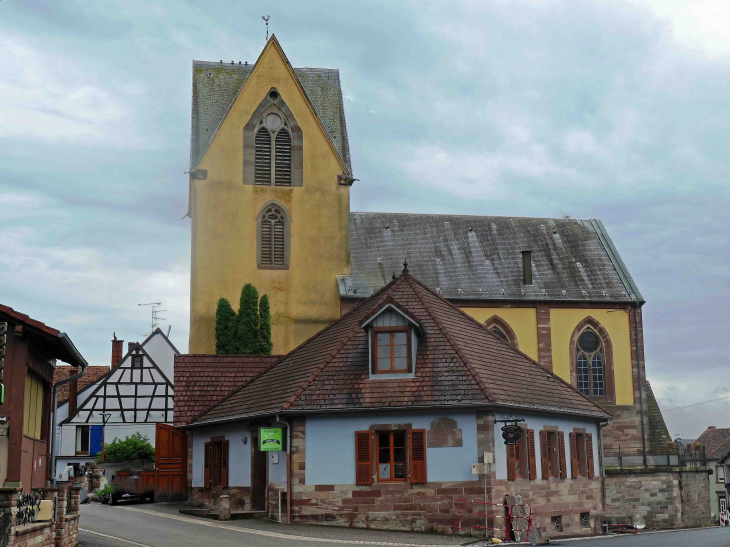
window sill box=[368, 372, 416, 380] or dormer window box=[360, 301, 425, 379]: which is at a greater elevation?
dormer window box=[360, 301, 425, 379]

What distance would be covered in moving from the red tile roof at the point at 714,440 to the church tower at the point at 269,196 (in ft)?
169

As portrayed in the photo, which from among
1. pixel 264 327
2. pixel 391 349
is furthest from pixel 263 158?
pixel 391 349

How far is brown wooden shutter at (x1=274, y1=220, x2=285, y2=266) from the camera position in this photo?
134ft

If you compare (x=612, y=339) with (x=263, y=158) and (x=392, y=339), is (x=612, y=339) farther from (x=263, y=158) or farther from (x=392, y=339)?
(x=392, y=339)

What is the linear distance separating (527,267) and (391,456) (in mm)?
20167

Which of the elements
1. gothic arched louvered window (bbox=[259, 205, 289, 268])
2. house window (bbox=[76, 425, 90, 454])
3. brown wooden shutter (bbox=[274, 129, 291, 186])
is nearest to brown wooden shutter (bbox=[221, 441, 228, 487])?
gothic arched louvered window (bbox=[259, 205, 289, 268])

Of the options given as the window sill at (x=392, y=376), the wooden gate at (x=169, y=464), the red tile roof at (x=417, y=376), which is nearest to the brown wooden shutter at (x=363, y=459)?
the red tile roof at (x=417, y=376)

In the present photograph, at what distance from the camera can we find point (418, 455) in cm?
2423

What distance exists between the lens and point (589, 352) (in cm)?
4247

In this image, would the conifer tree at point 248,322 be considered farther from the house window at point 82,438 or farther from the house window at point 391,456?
the house window at point 82,438

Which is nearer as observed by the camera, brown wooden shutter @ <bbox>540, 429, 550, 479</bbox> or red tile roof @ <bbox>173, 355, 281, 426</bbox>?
brown wooden shutter @ <bbox>540, 429, 550, 479</bbox>

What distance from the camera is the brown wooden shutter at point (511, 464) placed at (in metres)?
24.4

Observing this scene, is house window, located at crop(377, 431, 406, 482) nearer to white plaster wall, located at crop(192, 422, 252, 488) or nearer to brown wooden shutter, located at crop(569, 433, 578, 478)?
white plaster wall, located at crop(192, 422, 252, 488)

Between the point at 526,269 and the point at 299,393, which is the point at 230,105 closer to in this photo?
the point at 526,269
